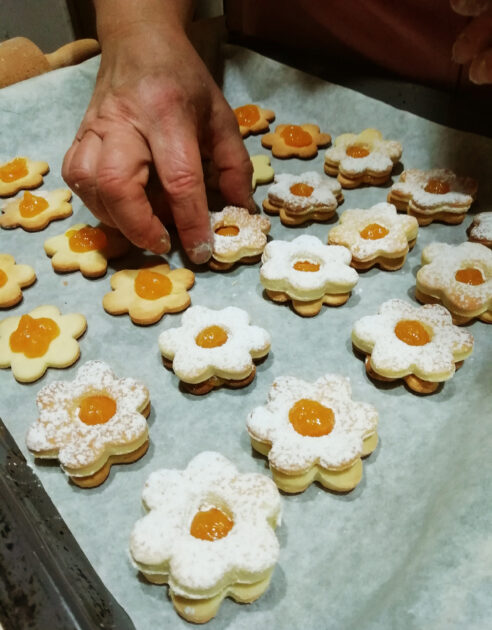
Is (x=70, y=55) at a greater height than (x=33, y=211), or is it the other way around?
(x=70, y=55)

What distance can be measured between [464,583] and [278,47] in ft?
6.60

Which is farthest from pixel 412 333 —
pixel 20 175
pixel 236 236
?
pixel 20 175

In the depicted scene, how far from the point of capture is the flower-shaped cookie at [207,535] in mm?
998

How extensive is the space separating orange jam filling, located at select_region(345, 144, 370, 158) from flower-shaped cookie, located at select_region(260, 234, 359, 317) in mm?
463

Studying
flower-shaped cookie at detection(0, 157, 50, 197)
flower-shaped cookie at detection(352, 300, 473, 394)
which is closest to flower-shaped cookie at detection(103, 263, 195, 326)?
flower-shaped cookie at detection(352, 300, 473, 394)

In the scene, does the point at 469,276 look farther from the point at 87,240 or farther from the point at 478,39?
the point at 87,240

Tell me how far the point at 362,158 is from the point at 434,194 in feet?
0.89

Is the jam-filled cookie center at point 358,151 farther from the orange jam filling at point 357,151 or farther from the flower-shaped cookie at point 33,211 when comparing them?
the flower-shaped cookie at point 33,211

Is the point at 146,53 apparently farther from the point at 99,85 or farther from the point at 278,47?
the point at 278,47

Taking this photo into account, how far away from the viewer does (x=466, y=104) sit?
1.94m

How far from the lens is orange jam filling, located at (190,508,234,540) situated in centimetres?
106

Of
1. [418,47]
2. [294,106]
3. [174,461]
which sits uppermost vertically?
[418,47]

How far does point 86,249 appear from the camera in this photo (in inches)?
67.1

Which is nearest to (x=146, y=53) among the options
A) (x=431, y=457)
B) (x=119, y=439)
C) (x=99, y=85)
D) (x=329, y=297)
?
(x=99, y=85)
